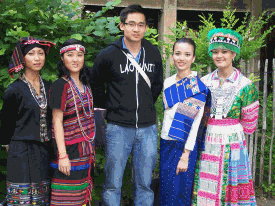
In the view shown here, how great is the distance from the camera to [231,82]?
2.80 meters

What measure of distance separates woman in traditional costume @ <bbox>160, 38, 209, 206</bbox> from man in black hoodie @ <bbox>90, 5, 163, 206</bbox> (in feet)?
0.49

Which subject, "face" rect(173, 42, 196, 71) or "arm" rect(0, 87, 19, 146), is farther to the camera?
"face" rect(173, 42, 196, 71)

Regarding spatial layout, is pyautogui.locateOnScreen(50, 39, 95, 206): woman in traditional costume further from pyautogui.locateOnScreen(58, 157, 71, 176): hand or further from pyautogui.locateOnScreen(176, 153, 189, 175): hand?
pyautogui.locateOnScreen(176, 153, 189, 175): hand

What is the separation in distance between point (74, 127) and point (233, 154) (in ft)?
4.77

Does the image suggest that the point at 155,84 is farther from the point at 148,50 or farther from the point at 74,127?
the point at 74,127

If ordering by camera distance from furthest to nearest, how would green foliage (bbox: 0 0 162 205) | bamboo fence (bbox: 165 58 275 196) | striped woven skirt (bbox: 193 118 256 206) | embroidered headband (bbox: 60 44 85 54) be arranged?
bamboo fence (bbox: 165 58 275 196) < green foliage (bbox: 0 0 162 205) < striped woven skirt (bbox: 193 118 256 206) < embroidered headband (bbox: 60 44 85 54)

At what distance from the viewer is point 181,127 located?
8.87ft

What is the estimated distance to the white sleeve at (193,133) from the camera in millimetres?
2680

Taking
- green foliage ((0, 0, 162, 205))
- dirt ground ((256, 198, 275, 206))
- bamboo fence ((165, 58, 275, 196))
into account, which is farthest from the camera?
dirt ground ((256, 198, 275, 206))

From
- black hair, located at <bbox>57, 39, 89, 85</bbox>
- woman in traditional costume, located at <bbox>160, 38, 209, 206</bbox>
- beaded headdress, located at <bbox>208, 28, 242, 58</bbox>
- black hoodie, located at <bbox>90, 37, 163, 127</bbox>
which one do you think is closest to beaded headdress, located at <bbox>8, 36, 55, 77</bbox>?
black hair, located at <bbox>57, 39, 89, 85</bbox>

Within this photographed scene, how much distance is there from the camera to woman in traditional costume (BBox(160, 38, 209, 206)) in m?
2.70

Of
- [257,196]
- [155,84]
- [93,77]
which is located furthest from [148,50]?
[257,196]

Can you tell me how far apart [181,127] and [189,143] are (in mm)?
157

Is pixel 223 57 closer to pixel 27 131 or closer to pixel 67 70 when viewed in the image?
pixel 67 70
